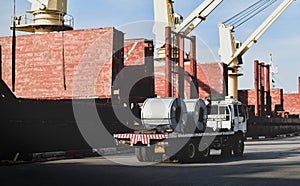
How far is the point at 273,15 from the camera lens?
5319 cm

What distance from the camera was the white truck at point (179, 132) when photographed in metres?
16.1

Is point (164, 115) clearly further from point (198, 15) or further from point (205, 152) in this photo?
point (198, 15)

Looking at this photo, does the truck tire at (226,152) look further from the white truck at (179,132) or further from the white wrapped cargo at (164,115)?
the white wrapped cargo at (164,115)

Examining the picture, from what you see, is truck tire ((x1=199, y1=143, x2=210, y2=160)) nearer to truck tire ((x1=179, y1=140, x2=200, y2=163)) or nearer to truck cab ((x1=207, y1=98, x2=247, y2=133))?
truck tire ((x1=179, y1=140, x2=200, y2=163))

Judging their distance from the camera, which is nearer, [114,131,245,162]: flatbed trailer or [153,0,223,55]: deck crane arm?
[114,131,245,162]: flatbed trailer

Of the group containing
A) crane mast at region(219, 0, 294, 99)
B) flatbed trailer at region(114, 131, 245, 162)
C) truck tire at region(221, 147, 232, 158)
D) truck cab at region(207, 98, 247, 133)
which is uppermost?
crane mast at region(219, 0, 294, 99)

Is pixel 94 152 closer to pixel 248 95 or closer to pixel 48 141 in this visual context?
pixel 48 141

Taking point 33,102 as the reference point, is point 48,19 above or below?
above

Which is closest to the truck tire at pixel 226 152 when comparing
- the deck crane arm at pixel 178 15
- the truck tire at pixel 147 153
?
the truck tire at pixel 147 153

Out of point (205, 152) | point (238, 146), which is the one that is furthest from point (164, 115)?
point (238, 146)

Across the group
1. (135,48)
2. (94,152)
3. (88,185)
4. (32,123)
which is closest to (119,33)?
(135,48)

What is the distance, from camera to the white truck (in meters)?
16.1

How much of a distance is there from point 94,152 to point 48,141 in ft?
9.96

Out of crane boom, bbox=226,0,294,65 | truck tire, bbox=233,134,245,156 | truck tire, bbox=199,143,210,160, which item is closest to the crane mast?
crane boom, bbox=226,0,294,65
